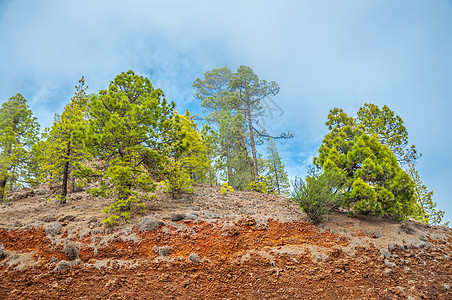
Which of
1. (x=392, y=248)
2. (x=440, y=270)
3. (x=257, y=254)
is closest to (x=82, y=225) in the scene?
(x=257, y=254)

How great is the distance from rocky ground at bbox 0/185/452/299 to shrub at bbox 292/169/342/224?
49 centimetres

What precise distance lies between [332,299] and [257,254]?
1.90 metres

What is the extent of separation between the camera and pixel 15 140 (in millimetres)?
13297

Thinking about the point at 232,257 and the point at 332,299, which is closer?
the point at 332,299

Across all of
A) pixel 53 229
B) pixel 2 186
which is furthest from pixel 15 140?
pixel 53 229

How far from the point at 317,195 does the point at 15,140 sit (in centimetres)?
1651

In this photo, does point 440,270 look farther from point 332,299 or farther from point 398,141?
point 398,141

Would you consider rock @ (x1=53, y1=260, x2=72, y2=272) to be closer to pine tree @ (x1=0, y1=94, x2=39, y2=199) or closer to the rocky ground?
the rocky ground

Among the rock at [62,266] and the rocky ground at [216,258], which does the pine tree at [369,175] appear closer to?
the rocky ground at [216,258]

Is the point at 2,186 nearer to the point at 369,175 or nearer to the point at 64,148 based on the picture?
the point at 64,148

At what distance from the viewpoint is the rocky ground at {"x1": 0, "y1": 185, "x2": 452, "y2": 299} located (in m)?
5.05

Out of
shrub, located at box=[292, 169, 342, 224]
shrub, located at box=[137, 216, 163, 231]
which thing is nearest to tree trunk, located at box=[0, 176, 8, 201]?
shrub, located at box=[137, 216, 163, 231]

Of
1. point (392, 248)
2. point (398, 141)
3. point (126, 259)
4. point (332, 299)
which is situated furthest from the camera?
point (398, 141)

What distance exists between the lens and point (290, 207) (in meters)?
10.1
